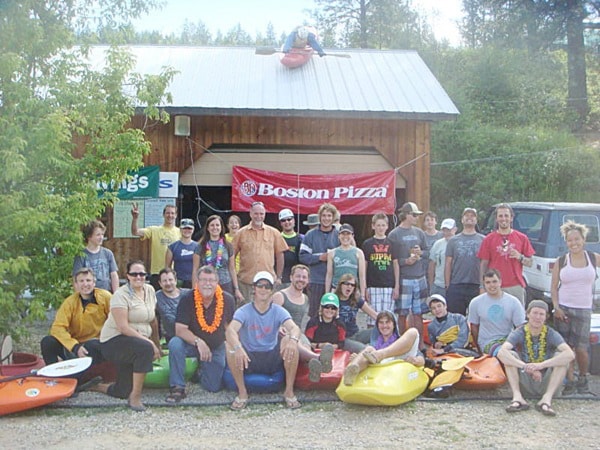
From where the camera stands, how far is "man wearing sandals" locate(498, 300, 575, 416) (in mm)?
6496

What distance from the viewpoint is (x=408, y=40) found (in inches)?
1467

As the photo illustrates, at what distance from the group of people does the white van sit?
6.85ft

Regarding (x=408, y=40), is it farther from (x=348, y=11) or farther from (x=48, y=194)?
(x=48, y=194)

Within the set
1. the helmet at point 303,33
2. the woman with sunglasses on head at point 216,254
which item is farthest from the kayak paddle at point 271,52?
the woman with sunglasses on head at point 216,254

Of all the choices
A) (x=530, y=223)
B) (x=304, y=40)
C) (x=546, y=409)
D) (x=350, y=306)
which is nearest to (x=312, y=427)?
(x=350, y=306)

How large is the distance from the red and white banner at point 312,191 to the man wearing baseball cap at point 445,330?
4.42m

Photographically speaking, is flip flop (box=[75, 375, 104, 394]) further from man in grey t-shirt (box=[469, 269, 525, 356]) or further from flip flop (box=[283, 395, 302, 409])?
man in grey t-shirt (box=[469, 269, 525, 356])

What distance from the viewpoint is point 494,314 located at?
7.29 metres

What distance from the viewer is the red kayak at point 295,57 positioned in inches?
558

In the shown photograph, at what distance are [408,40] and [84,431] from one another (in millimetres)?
34257

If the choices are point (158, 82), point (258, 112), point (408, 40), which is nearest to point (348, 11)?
point (408, 40)

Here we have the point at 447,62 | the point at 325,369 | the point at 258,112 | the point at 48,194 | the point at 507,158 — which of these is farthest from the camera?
the point at 447,62

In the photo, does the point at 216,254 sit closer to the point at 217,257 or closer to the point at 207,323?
the point at 217,257

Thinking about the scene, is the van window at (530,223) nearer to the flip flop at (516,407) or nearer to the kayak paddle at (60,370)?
the flip flop at (516,407)
